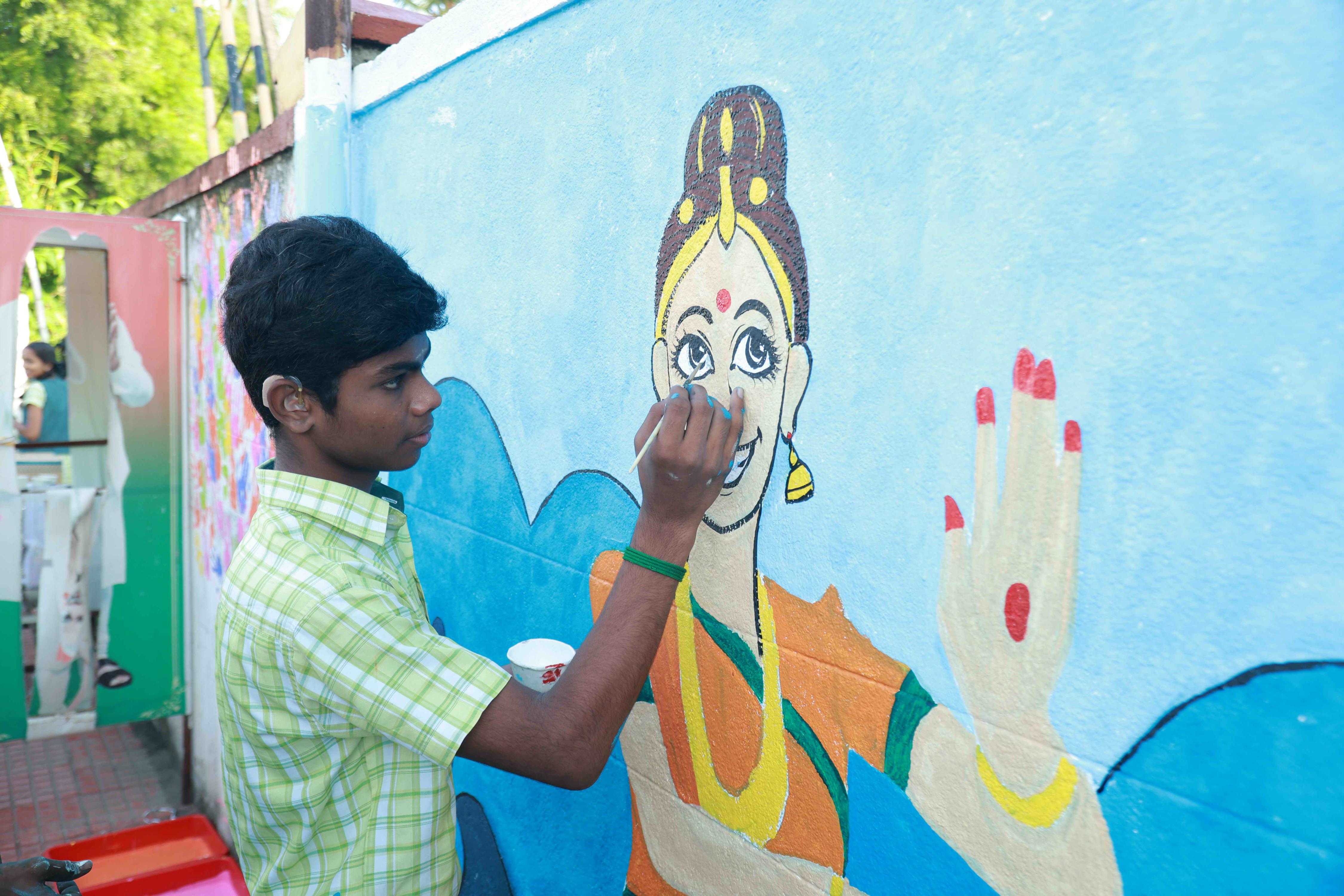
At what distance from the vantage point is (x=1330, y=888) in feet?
2.99

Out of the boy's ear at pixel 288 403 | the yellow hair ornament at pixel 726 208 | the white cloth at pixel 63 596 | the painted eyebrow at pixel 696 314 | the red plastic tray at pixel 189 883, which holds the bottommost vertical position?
the red plastic tray at pixel 189 883

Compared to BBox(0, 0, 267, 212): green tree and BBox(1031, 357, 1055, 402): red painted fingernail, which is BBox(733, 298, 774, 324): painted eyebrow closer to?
BBox(1031, 357, 1055, 402): red painted fingernail

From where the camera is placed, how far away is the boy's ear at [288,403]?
1.45 m

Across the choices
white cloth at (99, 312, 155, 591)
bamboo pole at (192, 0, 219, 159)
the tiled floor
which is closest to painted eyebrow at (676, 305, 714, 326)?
white cloth at (99, 312, 155, 591)

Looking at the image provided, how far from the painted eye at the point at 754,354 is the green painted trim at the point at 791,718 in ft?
1.49

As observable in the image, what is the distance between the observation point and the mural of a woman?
115cm

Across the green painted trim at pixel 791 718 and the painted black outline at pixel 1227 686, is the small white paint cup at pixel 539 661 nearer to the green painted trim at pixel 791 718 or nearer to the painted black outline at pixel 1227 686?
the green painted trim at pixel 791 718

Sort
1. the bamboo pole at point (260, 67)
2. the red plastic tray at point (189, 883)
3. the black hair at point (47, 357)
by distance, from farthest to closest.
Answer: the black hair at point (47, 357)
the bamboo pole at point (260, 67)
the red plastic tray at point (189, 883)

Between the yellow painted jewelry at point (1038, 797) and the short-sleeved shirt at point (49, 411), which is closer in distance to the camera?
the yellow painted jewelry at point (1038, 797)

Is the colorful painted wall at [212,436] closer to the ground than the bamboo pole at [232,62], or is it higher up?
closer to the ground

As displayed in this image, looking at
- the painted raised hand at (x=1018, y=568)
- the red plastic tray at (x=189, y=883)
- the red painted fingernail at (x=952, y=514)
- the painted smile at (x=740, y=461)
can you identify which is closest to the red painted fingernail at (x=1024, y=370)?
the painted raised hand at (x=1018, y=568)

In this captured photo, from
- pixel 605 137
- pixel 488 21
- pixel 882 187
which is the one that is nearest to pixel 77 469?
pixel 488 21

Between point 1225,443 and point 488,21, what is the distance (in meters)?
1.92

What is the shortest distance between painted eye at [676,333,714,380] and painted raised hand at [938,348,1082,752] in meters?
0.55
